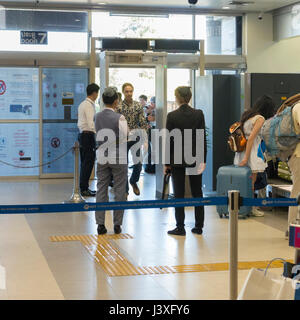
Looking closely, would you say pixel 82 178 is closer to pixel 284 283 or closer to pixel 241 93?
pixel 241 93

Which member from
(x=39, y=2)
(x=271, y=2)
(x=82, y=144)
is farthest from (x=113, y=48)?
(x=271, y=2)

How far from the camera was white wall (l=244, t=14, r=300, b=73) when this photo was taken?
1338 centimetres

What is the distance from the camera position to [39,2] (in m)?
12.2

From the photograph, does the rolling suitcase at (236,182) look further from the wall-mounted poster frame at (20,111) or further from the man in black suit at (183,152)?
the wall-mounted poster frame at (20,111)

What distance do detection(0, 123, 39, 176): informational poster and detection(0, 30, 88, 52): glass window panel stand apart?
58.4 inches

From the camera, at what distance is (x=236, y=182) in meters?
7.93

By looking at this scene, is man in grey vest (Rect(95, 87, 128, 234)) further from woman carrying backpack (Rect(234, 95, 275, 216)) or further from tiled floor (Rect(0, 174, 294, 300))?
woman carrying backpack (Rect(234, 95, 275, 216))

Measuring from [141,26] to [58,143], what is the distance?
298 cm

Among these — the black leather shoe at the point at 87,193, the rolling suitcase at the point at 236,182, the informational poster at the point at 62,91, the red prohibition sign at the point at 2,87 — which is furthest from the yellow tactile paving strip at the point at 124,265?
the red prohibition sign at the point at 2,87

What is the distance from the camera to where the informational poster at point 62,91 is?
12547 mm

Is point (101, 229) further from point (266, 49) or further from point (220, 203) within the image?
point (266, 49)

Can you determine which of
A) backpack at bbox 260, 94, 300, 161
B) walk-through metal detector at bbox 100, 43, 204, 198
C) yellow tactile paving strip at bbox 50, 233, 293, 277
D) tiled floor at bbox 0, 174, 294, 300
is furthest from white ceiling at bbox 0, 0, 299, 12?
yellow tactile paving strip at bbox 50, 233, 293, 277

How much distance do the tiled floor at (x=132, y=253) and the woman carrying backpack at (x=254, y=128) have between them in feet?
2.34

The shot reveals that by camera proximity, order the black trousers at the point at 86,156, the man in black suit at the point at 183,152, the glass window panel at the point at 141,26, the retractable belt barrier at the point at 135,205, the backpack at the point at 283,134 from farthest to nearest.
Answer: the glass window panel at the point at 141,26
the black trousers at the point at 86,156
the man in black suit at the point at 183,152
the backpack at the point at 283,134
the retractable belt barrier at the point at 135,205
